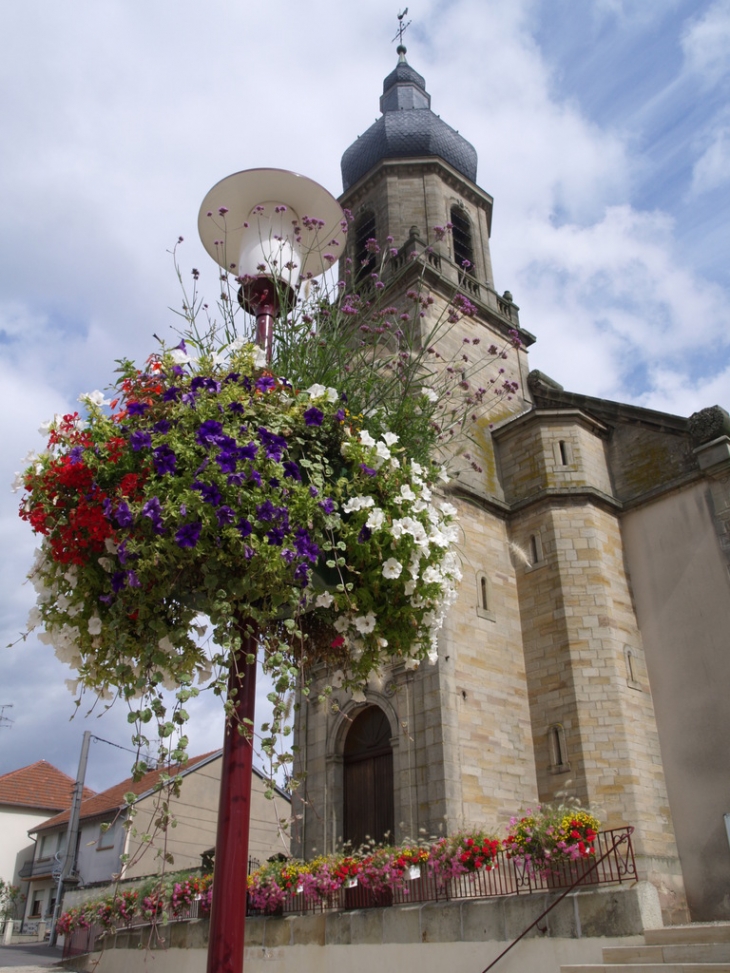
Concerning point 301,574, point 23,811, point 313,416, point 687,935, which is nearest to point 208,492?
point 301,574

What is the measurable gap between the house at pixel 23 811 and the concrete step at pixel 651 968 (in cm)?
3384

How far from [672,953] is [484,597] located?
7.81 metres

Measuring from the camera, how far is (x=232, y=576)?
318cm

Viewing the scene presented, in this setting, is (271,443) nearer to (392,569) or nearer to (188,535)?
(188,535)

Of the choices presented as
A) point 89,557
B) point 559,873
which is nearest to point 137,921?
point 559,873

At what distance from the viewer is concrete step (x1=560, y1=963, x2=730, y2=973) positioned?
262 inches

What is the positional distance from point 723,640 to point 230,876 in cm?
1226

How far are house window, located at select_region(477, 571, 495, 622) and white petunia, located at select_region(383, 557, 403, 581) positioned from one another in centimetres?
1109

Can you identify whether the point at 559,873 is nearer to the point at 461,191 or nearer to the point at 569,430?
the point at 569,430

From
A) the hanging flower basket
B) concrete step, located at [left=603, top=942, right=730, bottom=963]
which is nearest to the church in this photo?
concrete step, located at [left=603, top=942, right=730, bottom=963]

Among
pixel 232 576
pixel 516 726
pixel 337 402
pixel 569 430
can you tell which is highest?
pixel 569 430

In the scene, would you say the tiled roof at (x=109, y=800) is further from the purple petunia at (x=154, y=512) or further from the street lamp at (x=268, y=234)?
the purple petunia at (x=154, y=512)

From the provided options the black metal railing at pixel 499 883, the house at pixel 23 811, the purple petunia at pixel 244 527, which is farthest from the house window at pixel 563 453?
the house at pixel 23 811

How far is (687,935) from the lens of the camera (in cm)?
754
